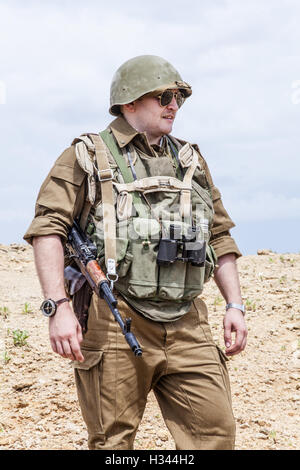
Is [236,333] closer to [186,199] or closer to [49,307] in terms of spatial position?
[186,199]

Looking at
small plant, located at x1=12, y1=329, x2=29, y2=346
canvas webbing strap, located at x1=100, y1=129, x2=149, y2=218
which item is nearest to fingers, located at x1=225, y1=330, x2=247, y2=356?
canvas webbing strap, located at x1=100, y1=129, x2=149, y2=218

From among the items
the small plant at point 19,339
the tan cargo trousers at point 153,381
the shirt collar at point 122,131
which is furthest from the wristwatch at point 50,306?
the small plant at point 19,339

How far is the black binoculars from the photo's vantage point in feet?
11.4

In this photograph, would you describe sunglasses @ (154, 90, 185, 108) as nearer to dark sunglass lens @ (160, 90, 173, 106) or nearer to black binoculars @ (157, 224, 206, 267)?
dark sunglass lens @ (160, 90, 173, 106)

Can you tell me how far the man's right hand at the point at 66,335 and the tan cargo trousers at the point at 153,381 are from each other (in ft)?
0.78

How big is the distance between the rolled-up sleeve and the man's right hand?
0.49 metres

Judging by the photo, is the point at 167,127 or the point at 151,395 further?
the point at 151,395

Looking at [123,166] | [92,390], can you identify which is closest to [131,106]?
[123,166]

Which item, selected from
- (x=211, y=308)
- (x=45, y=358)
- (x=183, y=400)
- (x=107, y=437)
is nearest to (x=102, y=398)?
(x=107, y=437)

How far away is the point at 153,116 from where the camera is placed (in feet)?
12.5

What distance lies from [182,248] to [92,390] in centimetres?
97

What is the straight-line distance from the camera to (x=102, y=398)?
3.39 m

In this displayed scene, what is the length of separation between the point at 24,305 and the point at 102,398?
5.56 m

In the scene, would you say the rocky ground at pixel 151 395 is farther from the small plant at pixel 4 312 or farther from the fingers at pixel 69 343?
the fingers at pixel 69 343
